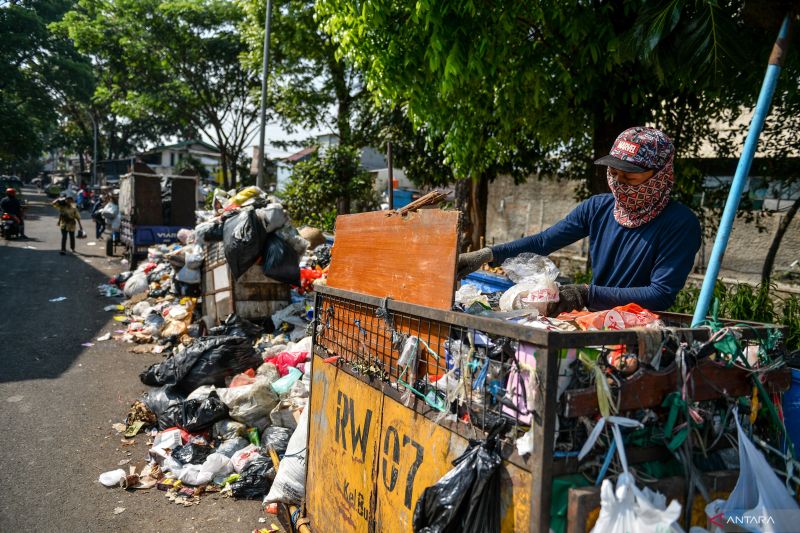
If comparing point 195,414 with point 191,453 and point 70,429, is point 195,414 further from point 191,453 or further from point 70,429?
point 70,429

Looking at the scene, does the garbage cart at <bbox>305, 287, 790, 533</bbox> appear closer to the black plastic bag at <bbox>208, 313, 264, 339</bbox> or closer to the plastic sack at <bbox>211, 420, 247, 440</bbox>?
the plastic sack at <bbox>211, 420, 247, 440</bbox>

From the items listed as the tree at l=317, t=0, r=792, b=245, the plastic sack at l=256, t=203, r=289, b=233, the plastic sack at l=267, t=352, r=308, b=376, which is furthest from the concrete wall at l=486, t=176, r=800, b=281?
the plastic sack at l=267, t=352, r=308, b=376

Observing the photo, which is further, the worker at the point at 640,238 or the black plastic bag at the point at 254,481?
the black plastic bag at the point at 254,481

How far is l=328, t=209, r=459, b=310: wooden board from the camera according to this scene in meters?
1.92

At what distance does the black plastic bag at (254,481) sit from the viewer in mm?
3650

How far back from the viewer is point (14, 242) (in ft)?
51.7

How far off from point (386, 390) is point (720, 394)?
1.22 m

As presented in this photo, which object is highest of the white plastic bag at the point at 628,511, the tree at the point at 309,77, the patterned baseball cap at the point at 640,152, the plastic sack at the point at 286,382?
the tree at the point at 309,77

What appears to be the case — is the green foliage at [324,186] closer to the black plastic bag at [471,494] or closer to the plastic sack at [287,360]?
the plastic sack at [287,360]

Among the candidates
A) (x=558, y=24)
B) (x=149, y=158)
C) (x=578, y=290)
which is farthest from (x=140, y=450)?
(x=149, y=158)

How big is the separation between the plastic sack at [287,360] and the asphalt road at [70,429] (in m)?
1.31

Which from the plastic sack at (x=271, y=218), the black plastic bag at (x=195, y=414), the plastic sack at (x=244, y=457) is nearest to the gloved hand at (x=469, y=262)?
the plastic sack at (x=244, y=457)

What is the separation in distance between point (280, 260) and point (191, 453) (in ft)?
8.93

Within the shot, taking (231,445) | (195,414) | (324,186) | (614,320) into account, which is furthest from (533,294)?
(324,186)
